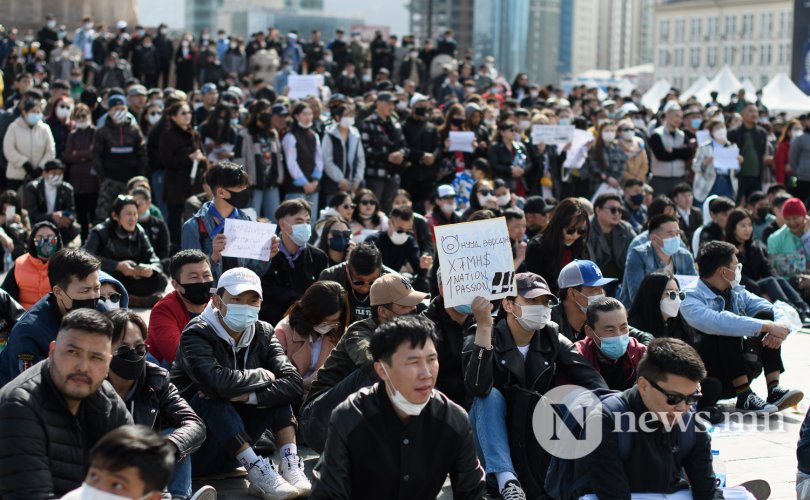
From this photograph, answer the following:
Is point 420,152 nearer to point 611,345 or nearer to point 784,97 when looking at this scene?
point 611,345

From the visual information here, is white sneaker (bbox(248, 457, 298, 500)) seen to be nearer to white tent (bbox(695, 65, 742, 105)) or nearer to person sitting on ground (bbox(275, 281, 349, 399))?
person sitting on ground (bbox(275, 281, 349, 399))

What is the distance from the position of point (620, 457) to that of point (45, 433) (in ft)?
7.95

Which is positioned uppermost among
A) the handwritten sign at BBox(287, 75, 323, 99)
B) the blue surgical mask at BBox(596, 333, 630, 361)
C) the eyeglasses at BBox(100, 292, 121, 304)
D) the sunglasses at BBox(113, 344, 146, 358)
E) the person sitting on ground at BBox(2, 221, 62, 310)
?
the handwritten sign at BBox(287, 75, 323, 99)

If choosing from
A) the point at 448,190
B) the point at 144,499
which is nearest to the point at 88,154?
the point at 448,190

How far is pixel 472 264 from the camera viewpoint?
705 centimetres

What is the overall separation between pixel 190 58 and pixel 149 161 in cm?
1442

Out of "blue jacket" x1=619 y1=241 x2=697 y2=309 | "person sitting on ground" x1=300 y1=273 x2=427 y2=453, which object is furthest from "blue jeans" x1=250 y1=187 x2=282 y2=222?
"person sitting on ground" x1=300 y1=273 x2=427 y2=453

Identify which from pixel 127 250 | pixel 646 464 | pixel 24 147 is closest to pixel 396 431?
pixel 646 464

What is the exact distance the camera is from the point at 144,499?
4246 millimetres

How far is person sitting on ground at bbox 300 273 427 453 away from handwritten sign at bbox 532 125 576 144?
34.3 ft

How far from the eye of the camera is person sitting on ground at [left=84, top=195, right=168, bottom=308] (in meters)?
11.8

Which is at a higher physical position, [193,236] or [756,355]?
[193,236]

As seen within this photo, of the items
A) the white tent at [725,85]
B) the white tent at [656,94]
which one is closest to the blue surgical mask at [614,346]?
the white tent at [725,85]

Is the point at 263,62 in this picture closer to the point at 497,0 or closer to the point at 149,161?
the point at 149,161
